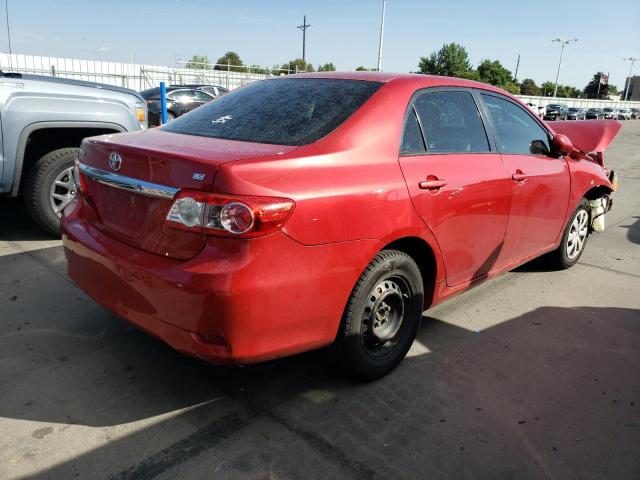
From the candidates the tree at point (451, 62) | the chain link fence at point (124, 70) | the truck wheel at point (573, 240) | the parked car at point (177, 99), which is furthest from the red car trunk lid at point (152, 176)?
the tree at point (451, 62)

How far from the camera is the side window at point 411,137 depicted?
2785mm

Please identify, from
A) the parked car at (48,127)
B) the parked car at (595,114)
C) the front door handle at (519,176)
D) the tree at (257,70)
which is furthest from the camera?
the parked car at (595,114)

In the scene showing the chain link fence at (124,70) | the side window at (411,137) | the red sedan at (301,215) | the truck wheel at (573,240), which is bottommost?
the truck wheel at (573,240)

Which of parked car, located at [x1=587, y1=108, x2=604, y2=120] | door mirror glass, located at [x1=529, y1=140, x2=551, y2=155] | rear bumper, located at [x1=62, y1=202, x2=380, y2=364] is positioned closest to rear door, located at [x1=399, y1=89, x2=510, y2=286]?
rear bumper, located at [x1=62, y1=202, x2=380, y2=364]

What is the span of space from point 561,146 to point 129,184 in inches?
128

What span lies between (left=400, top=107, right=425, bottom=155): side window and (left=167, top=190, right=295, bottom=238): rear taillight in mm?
913

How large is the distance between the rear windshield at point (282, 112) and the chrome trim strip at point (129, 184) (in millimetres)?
508

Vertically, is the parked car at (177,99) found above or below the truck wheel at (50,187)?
above

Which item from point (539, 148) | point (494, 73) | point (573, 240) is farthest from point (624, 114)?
point (539, 148)

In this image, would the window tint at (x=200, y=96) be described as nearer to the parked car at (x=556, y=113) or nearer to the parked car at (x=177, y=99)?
the parked car at (x=177, y=99)

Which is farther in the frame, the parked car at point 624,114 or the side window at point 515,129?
the parked car at point 624,114

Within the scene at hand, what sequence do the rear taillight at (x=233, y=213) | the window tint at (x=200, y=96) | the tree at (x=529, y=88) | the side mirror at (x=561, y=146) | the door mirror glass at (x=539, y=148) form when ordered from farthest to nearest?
1. the tree at (x=529, y=88)
2. the window tint at (x=200, y=96)
3. the side mirror at (x=561, y=146)
4. the door mirror glass at (x=539, y=148)
5. the rear taillight at (x=233, y=213)

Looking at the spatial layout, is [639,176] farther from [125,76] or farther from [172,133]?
[125,76]

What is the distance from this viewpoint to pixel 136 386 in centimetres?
270
